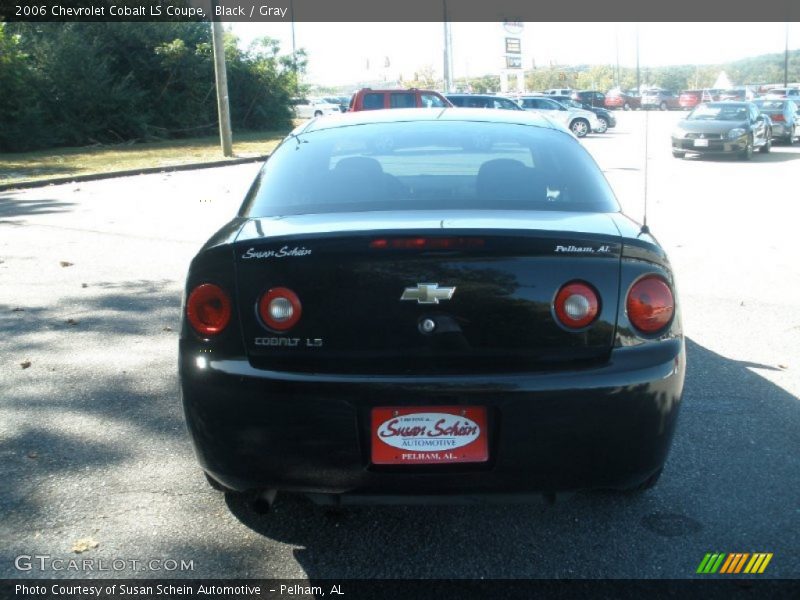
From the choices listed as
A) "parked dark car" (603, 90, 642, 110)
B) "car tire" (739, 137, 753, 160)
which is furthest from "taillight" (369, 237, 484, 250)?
"parked dark car" (603, 90, 642, 110)

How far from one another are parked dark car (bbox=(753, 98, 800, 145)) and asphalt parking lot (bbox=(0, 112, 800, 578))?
21546 millimetres

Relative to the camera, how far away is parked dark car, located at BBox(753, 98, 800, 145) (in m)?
27.3

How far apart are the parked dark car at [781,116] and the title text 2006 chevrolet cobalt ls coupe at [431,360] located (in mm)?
27085

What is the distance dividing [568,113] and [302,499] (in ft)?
104

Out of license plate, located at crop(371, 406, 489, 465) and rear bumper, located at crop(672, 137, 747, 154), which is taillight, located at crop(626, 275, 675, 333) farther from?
rear bumper, located at crop(672, 137, 747, 154)

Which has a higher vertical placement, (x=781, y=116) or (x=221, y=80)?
(x=221, y=80)

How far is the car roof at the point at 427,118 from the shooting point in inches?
173

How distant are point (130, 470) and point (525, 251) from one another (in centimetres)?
215

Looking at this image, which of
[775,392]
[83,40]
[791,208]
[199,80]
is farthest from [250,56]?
[775,392]

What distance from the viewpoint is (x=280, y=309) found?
2.90m

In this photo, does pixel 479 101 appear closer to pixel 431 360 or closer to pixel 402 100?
pixel 402 100

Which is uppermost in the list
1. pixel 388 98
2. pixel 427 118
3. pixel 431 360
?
pixel 388 98

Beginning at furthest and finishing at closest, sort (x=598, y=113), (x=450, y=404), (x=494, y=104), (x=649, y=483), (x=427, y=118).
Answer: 1. (x=598, y=113)
2. (x=494, y=104)
3. (x=427, y=118)
4. (x=649, y=483)
5. (x=450, y=404)

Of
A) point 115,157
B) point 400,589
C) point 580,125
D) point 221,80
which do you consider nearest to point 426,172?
point 400,589
